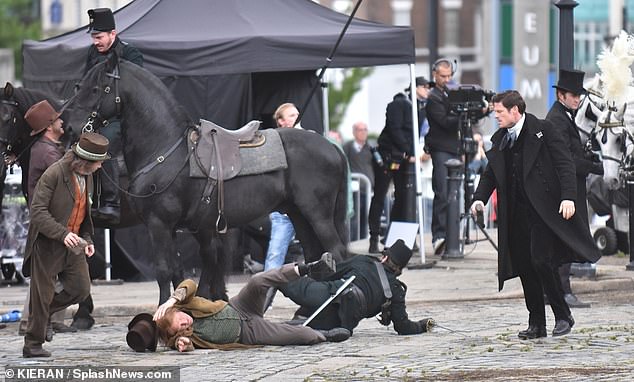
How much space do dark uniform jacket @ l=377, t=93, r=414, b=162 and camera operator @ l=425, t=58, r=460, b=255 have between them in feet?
0.91

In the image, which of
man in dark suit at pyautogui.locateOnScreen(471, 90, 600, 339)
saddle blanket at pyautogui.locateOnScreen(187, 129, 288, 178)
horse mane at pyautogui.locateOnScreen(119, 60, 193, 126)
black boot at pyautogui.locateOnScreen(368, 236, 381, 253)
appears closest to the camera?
man in dark suit at pyautogui.locateOnScreen(471, 90, 600, 339)

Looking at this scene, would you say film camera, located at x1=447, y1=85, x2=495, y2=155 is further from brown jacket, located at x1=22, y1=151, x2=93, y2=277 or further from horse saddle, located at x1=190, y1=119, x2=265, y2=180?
brown jacket, located at x1=22, y1=151, x2=93, y2=277

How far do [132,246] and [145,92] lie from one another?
16.9ft

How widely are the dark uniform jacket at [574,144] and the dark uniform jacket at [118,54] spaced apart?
3848 mm

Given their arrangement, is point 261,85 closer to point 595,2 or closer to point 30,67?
point 30,67

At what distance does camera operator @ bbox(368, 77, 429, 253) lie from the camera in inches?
829

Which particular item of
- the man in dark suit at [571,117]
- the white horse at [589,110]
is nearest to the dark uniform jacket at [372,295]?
the man in dark suit at [571,117]

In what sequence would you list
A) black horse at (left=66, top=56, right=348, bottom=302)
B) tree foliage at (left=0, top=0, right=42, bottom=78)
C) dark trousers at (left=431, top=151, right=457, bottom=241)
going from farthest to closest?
tree foliage at (left=0, top=0, right=42, bottom=78)
dark trousers at (left=431, top=151, right=457, bottom=241)
black horse at (left=66, top=56, right=348, bottom=302)

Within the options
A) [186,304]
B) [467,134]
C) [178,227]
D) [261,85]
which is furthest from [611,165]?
[186,304]

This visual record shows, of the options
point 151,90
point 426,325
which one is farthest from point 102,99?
A: point 426,325

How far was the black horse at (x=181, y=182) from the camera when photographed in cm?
1467

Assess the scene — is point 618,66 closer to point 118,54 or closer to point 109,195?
point 118,54

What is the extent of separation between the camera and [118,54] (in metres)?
15.0

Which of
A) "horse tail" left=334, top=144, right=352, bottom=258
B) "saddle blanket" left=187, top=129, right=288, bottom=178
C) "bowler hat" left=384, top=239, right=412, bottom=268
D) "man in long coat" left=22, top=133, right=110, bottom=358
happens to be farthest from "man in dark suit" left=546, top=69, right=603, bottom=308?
"man in long coat" left=22, top=133, right=110, bottom=358
